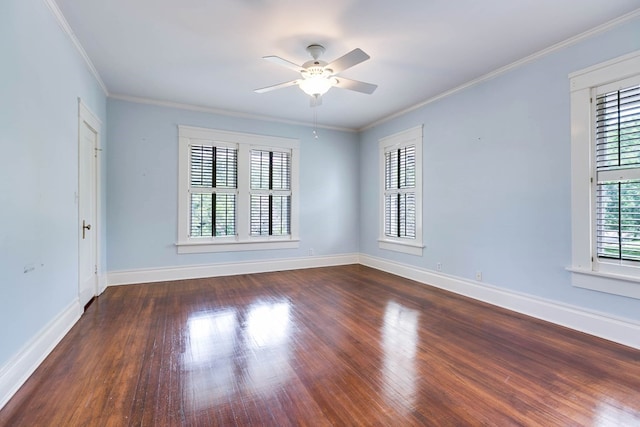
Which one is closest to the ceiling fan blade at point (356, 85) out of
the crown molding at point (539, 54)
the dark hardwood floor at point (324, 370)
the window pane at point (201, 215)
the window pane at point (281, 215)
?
the crown molding at point (539, 54)

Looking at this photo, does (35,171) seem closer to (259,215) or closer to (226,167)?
(226,167)

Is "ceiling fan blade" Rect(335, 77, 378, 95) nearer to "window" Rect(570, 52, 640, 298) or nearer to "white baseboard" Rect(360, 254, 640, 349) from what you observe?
"window" Rect(570, 52, 640, 298)

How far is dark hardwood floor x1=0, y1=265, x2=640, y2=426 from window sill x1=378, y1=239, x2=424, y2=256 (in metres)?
1.34

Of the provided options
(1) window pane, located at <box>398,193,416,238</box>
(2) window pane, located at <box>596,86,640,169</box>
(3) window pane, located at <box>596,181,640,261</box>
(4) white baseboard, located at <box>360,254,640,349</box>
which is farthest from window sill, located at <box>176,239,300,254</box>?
(2) window pane, located at <box>596,86,640,169</box>

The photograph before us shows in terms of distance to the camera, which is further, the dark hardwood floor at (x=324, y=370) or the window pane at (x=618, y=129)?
the window pane at (x=618, y=129)

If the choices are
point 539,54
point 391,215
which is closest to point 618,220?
point 539,54

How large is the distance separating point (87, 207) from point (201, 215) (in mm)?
1685

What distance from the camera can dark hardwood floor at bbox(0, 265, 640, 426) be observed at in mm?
1726

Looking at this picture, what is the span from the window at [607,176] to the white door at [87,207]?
5.06 metres

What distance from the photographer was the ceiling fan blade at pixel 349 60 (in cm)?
255

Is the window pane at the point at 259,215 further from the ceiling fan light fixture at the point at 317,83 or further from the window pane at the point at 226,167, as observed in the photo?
the ceiling fan light fixture at the point at 317,83

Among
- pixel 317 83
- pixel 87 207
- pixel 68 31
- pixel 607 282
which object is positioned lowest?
pixel 607 282

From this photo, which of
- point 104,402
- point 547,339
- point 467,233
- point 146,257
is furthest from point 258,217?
point 547,339

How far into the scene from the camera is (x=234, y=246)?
5309 mm
